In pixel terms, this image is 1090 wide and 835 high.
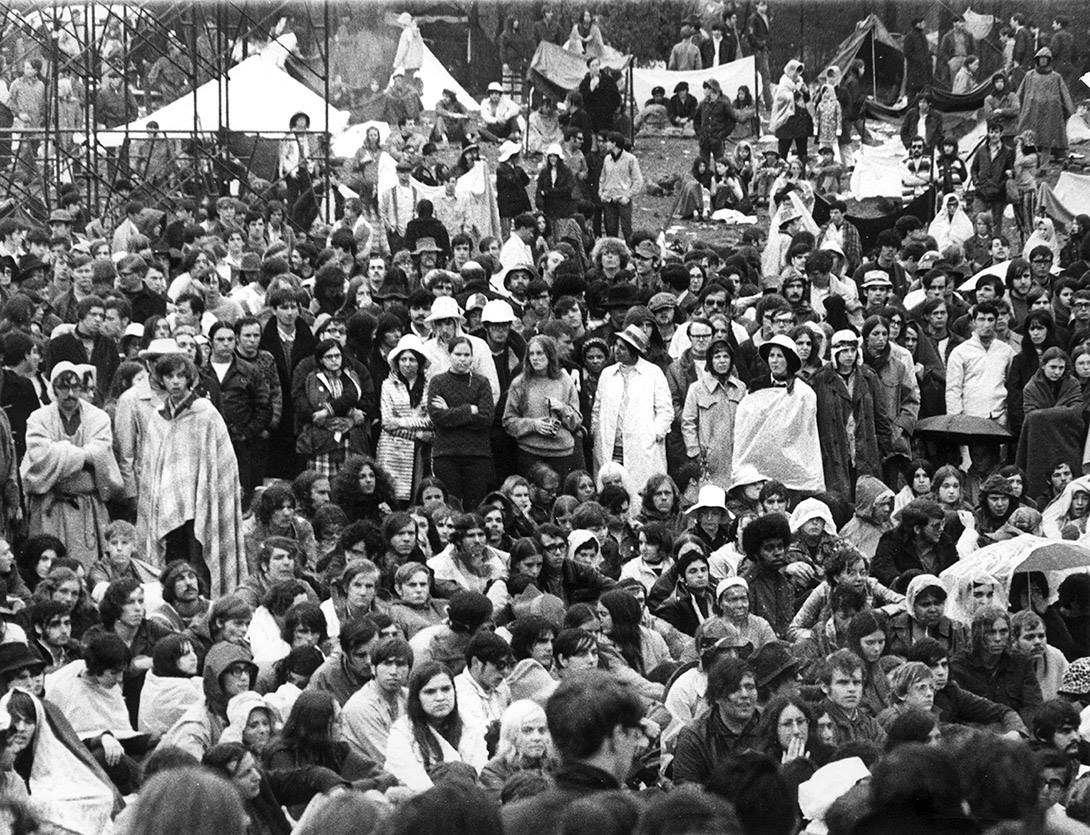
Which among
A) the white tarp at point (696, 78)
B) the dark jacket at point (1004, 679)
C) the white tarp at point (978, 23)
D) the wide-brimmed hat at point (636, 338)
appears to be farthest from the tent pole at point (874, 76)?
the dark jacket at point (1004, 679)

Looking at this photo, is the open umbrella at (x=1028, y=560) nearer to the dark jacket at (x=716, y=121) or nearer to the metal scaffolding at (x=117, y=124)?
the metal scaffolding at (x=117, y=124)

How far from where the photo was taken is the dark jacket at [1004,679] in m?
11.9

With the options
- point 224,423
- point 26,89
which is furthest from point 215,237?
point 26,89

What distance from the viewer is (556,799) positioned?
616 centimetres

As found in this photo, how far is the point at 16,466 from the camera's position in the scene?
1254 centimetres

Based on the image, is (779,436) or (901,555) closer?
(901,555)

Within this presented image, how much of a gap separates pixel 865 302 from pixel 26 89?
1181 cm

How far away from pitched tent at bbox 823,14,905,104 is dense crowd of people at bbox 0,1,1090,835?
12.1 m

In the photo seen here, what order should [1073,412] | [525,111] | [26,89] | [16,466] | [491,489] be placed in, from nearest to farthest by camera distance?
[16,466], [491,489], [1073,412], [26,89], [525,111]

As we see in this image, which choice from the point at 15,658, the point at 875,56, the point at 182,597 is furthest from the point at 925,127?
the point at 15,658

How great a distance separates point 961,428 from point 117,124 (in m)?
14.0

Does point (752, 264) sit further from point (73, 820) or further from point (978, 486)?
point (73, 820)

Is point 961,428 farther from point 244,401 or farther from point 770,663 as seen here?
point 770,663

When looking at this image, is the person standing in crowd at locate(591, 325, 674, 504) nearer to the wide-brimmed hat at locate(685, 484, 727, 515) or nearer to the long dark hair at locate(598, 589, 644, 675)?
the wide-brimmed hat at locate(685, 484, 727, 515)
